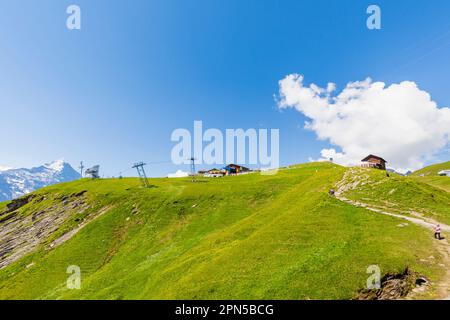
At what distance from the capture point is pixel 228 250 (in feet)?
123

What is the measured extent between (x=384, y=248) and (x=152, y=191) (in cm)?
7844

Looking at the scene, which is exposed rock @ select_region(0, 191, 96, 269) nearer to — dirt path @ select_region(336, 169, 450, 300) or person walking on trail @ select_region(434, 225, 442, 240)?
dirt path @ select_region(336, 169, 450, 300)

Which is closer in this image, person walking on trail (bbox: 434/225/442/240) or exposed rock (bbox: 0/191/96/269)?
person walking on trail (bbox: 434/225/442/240)

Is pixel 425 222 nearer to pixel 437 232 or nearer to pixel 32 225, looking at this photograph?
pixel 437 232

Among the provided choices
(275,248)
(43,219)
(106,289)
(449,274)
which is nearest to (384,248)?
(449,274)

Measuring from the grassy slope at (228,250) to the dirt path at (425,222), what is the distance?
1408mm

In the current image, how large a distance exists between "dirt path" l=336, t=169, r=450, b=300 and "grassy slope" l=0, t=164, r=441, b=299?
1.41 meters

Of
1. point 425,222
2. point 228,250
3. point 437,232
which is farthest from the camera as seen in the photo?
point 228,250

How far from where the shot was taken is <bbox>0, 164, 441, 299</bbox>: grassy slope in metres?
26.2

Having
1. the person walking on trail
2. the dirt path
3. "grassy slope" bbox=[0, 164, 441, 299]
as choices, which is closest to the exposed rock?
"grassy slope" bbox=[0, 164, 441, 299]

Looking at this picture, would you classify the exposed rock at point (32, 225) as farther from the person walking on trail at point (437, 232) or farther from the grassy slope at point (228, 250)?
the person walking on trail at point (437, 232)

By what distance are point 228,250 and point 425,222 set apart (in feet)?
90.9

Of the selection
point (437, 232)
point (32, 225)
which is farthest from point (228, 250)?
point (32, 225)
